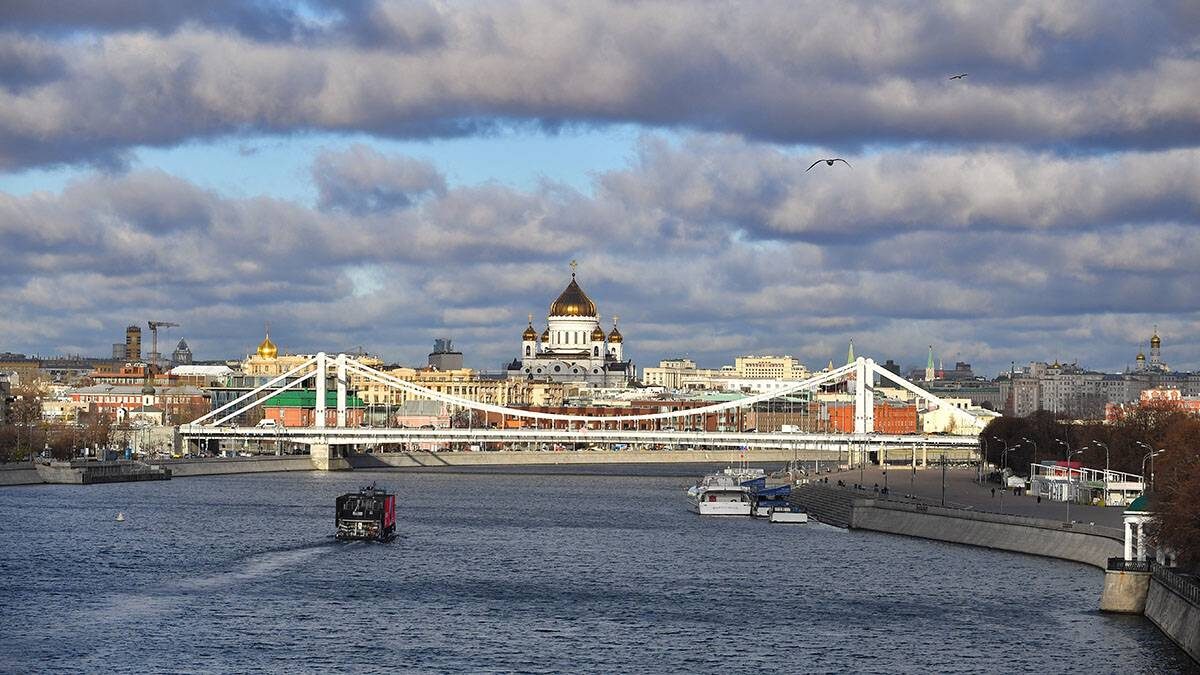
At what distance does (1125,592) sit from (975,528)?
1969 centimetres

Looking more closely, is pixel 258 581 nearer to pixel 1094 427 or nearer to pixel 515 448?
pixel 1094 427

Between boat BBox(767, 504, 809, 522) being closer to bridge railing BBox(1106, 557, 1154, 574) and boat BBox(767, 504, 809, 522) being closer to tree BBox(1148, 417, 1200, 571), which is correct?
tree BBox(1148, 417, 1200, 571)

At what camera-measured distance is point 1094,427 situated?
10888 cm

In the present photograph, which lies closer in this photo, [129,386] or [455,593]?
[455,593]

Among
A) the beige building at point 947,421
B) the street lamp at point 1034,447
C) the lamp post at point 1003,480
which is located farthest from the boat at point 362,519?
the beige building at point 947,421

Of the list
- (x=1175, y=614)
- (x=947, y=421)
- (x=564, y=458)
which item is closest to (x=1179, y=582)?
(x=1175, y=614)

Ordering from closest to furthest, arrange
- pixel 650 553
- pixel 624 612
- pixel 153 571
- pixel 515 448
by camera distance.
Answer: pixel 624 612, pixel 153 571, pixel 650 553, pixel 515 448

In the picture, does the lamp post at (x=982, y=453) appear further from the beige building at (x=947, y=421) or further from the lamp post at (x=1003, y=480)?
the beige building at (x=947, y=421)

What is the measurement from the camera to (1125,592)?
153 ft

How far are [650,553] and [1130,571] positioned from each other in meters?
19.9

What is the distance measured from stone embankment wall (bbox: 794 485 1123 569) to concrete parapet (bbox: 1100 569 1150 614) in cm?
709

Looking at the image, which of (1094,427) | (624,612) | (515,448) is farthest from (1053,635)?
(515,448)

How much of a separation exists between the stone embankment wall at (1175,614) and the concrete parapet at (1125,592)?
330mm

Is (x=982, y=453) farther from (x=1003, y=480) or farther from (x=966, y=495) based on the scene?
(x=966, y=495)
